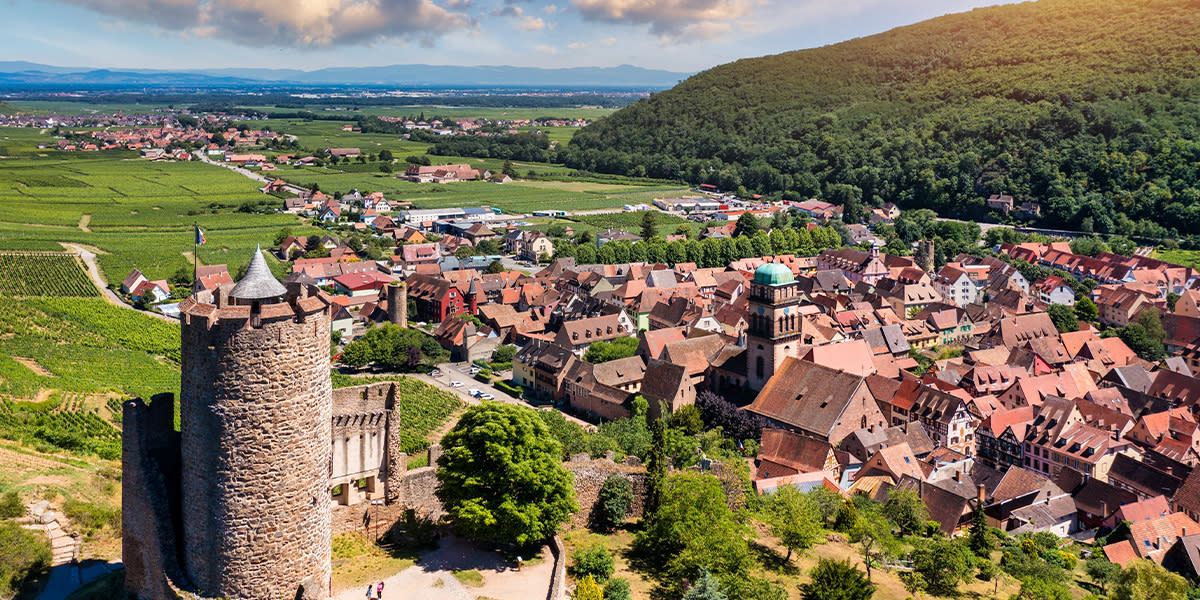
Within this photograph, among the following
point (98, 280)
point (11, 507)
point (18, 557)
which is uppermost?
point (18, 557)

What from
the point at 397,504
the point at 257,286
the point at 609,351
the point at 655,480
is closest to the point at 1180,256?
the point at 609,351

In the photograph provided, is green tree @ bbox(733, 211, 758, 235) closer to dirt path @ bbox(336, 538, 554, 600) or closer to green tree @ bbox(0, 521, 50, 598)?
dirt path @ bbox(336, 538, 554, 600)

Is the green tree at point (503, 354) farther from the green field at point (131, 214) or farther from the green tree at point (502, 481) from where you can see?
the green field at point (131, 214)

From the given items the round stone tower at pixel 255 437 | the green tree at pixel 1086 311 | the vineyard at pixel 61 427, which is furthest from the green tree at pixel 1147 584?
the green tree at pixel 1086 311

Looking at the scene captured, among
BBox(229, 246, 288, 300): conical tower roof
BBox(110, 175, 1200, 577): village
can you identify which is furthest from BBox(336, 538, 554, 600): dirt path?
BBox(110, 175, 1200, 577): village

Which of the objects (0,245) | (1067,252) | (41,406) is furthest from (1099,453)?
(0,245)

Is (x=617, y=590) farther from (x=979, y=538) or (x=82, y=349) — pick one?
(x=82, y=349)
